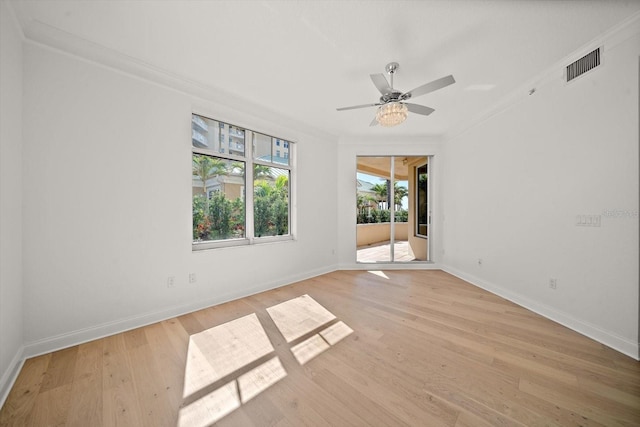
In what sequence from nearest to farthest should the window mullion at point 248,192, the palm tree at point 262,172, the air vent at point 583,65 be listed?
the air vent at point 583,65, the window mullion at point 248,192, the palm tree at point 262,172

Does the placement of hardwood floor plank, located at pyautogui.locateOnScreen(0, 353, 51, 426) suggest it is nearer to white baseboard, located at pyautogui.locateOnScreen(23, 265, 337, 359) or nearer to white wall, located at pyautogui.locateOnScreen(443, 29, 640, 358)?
white baseboard, located at pyautogui.locateOnScreen(23, 265, 337, 359)

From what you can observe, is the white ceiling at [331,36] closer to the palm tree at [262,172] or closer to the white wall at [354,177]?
the palm tree at [262,172]

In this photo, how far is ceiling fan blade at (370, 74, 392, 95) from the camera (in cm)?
220

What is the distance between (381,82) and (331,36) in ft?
2.00

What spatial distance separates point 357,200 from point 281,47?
346 centimetres

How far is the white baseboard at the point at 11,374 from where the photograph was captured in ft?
5.27

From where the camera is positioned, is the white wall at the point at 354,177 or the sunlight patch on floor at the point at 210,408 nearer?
the sunlight patch on floor at the point at 210,408

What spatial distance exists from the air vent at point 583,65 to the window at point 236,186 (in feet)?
12.2

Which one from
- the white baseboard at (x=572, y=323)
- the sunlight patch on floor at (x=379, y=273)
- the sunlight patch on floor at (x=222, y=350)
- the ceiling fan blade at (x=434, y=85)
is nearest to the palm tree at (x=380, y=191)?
the sunlight patch on floor at (x=379, y=273)

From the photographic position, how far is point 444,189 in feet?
16.7

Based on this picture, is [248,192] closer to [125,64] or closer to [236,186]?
[236,186]

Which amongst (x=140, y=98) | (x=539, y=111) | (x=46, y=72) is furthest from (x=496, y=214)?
(x=46, y=72)

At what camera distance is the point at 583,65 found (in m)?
2.42

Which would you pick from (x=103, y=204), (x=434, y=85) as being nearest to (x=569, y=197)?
(x=434, y=85)
